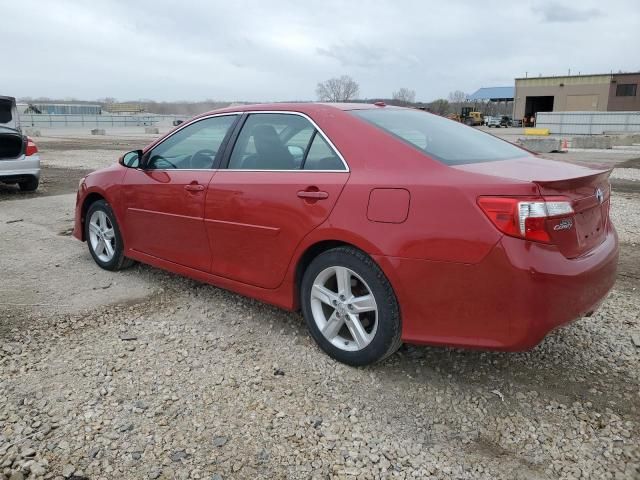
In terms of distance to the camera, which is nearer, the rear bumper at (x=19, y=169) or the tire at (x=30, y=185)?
the rear bumper at (x=19, y=169)

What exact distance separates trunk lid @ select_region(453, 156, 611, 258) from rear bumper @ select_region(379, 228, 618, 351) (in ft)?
0.27

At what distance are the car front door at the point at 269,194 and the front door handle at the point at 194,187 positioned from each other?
11 cm

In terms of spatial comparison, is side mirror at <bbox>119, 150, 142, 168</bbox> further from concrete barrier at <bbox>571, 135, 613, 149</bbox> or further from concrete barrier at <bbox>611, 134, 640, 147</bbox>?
concrete barrier at <bbox>611, 134, 640, 147</bbox>

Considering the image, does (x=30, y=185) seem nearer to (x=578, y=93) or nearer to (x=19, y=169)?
(x=19, y=169)

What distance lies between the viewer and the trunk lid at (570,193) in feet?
8.64

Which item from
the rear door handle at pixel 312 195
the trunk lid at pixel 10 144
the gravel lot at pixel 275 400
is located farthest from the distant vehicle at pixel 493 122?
the rear door handle at pixel 312 195

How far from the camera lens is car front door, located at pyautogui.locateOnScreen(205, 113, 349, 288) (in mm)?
3260

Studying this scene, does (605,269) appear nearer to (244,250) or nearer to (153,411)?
(244,250)

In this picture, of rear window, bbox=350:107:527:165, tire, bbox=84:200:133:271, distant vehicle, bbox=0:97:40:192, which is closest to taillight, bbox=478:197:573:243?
rear window, bbox=350:107:527:165

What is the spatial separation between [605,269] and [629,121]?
36944mm

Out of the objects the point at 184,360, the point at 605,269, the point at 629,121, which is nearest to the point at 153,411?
the point at 184,360

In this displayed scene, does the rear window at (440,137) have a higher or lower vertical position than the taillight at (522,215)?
higher

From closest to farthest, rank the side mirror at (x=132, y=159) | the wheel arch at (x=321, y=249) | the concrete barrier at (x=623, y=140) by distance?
the wheel arch at (x=321, y=249) → the side mirror at (x=132, y=159) → the concrete barrier at (x=623, y=140)

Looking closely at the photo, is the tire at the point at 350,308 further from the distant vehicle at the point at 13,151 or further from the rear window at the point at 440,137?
the distant vehicle at the point at 13,151
